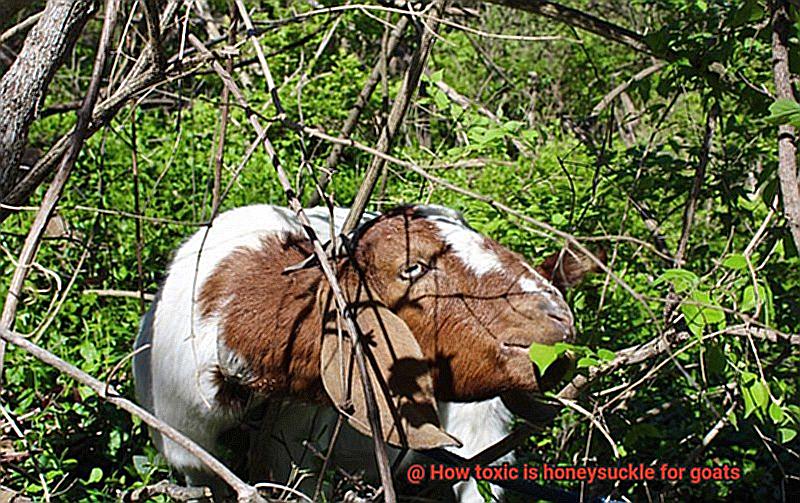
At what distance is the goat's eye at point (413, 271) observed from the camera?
2.76 m

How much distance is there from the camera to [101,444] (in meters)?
4.33

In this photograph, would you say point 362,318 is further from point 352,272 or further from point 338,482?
point 338,482

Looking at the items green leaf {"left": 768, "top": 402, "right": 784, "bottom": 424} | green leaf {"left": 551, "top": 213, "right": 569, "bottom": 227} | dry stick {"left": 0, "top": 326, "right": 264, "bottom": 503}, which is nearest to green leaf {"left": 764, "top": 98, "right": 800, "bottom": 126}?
green leaf {"left": 768, "top": 402, "right": 784, "bottom": 424}

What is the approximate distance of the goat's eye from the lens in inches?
109

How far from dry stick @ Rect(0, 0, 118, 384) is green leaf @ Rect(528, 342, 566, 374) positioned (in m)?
1.09

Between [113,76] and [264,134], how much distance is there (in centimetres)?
99

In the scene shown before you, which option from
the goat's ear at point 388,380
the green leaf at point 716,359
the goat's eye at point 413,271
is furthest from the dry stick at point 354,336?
the green leaf at point 716,359

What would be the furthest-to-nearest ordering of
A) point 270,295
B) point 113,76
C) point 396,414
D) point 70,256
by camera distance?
1. point 70,256
2. point 113,76
3. point 270,295
4. point 396,414

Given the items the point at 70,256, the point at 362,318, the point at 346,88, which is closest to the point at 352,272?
the point at 362,318

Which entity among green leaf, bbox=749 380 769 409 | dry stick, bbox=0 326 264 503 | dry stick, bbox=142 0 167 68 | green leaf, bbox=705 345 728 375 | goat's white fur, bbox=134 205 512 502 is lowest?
goat's white fur, bbox=134 205 512 502

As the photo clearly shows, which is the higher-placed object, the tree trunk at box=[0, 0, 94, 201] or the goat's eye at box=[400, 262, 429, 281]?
the tree trunk at box=[0, 0, 94, 201]

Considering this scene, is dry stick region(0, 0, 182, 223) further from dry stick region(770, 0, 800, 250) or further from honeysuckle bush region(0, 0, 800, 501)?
dry stick region(770, 0, 800, 250)

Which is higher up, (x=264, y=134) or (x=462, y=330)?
(x=264, y=134)

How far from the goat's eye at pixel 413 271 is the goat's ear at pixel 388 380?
0.66ft
